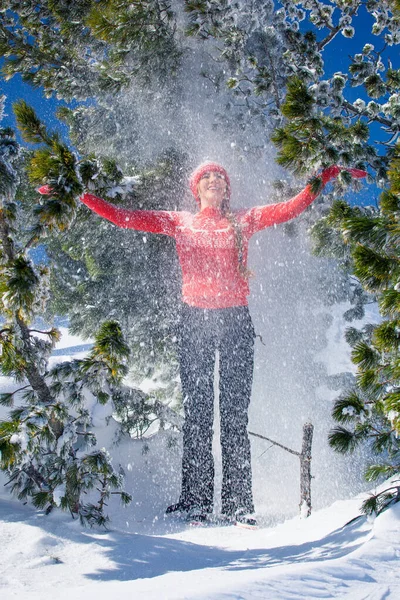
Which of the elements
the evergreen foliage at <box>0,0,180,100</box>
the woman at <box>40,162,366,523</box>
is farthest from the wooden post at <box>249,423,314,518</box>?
the evergreen foliage at <box>0,0,180,100</box>

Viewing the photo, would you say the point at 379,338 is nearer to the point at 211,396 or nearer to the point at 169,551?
the point at 169,551

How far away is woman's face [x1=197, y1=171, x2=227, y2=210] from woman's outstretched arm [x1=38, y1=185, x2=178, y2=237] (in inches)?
11.2

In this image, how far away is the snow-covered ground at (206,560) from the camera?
1342 mm

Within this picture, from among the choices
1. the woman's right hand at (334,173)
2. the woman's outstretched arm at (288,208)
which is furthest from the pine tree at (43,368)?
the woman's right hand at (334,173)

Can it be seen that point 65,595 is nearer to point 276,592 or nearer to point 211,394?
point 276,592

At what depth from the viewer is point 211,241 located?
3521 millimetres

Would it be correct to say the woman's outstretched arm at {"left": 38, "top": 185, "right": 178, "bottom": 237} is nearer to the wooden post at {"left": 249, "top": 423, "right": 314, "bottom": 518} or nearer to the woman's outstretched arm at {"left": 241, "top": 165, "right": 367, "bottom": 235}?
the woman's outstretched arm at {"left": 241, "top": 165, "right": 367, "bottom": 235}

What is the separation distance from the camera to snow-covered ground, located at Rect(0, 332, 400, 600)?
1.35 m

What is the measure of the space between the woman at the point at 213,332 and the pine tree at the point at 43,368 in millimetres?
1018

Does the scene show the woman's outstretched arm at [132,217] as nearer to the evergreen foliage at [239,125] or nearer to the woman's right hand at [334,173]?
the evergreen foliage at [239,125]

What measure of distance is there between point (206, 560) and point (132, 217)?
7.80 ft

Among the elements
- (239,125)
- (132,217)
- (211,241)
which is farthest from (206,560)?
(239,125)

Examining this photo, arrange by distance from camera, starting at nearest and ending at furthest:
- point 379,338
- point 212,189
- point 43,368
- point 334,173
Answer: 1. point 379,338
2. point 43,368
3. point 334,173
4. point 212,189

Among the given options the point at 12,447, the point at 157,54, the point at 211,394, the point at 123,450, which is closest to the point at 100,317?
the point at 123,450
